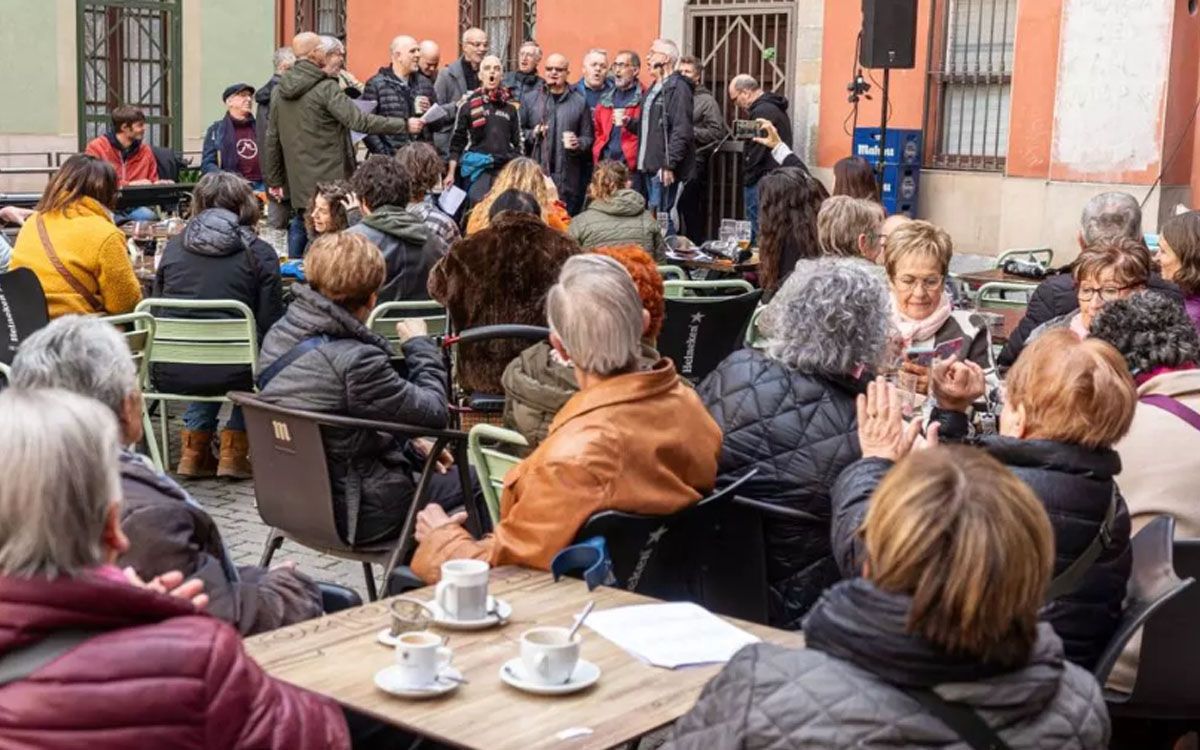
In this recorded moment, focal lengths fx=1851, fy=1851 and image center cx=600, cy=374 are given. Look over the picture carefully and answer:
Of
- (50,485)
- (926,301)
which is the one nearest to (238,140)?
(926,301)

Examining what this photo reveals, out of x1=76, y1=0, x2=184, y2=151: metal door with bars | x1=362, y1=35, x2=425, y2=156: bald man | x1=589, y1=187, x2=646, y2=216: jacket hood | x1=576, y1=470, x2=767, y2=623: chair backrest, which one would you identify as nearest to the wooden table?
x1=576, y1=470, x2=767, y2=623: chair backrest

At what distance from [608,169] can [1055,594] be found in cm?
654

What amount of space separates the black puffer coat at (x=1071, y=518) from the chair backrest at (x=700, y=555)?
1.39ft

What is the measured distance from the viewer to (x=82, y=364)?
373cm

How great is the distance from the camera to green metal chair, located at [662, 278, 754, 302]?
8.64 meters

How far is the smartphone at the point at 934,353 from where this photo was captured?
19.8ft

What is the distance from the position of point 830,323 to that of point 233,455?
4.32 meters

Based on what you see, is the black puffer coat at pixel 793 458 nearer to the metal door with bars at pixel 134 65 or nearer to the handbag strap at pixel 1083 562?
the handbag strap at pixel 1083 562

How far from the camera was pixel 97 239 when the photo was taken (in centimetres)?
803

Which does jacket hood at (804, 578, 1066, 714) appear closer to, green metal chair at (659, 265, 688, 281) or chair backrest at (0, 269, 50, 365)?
chair backrest at (0, 269, 50, 365)

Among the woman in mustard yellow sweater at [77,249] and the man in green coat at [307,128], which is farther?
the man in green coat at [307,128]

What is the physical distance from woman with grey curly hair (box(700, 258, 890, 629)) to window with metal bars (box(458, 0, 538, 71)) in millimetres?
15669

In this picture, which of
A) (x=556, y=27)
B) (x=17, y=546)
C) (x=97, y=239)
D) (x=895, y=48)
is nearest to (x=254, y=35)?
(x=556, y=27)

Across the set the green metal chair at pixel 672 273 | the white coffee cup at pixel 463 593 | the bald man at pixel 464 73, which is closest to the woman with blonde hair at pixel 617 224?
the green metal chair at pixel 672 273
